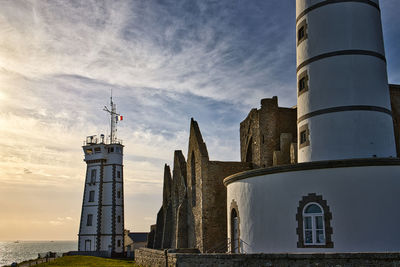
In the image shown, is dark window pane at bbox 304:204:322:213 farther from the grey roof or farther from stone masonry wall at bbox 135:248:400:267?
the grey roof

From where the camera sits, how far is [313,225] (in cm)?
1442

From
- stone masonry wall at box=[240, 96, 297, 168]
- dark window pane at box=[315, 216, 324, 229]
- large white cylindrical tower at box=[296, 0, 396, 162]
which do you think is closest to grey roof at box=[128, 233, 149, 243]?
stone masonry wall at box=[240, 96, 297, 168]

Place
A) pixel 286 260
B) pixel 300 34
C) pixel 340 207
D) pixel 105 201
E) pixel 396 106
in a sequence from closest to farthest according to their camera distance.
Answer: pixel 286 260 → pixel 340 207 → pixel 300 34 → pixel 396 106 → pixel 105 201

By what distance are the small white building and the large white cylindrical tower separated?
4 centimetres

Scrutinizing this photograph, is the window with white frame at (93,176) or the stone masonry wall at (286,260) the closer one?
the stone masonry wall at (286,260)

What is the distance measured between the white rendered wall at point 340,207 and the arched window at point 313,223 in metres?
0.14

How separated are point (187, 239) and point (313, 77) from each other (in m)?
14.8

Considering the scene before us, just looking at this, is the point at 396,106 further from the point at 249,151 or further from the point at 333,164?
the point at 333,164

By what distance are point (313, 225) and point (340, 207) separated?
3.68ft

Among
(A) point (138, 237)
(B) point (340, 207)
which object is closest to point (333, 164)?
(B) point (340, 207)

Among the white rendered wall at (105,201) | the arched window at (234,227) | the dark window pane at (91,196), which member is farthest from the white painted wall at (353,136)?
the dark window pane at (91,196)

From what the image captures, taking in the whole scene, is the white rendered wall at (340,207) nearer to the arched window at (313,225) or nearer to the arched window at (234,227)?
the arched window at (313,225)

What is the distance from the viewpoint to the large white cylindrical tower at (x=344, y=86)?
16.8m

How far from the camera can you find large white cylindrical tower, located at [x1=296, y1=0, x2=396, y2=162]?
1683cm
